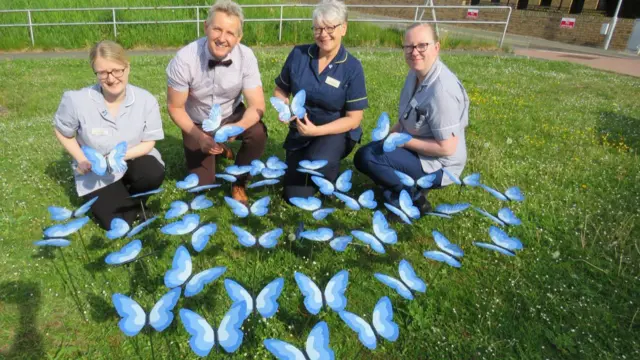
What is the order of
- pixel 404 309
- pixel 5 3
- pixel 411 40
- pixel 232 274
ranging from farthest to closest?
pixel 5 3, pixel 411 40, pixel 232 274, pixel 404 309

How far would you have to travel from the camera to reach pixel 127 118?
2803 mm

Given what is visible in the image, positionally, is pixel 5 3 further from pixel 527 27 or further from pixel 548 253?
pixel 527 27

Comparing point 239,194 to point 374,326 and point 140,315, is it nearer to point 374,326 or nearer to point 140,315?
point 140,315

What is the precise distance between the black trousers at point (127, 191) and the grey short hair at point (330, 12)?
1619mm

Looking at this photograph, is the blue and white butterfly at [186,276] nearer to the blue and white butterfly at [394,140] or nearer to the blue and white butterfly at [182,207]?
the blue and white butterfly at [182,207]

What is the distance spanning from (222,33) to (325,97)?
883 millimetres

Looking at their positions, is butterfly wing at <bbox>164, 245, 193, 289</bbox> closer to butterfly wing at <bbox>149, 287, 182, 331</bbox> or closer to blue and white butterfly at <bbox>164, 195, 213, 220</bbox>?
butterfly wing at <bbox>149, 287, 182, 331</bbox>

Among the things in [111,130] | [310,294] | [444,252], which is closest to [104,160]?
[111,130]

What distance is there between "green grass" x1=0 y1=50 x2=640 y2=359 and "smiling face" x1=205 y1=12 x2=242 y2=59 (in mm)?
1217

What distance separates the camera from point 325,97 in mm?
3143

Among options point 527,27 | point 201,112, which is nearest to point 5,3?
point 201,112

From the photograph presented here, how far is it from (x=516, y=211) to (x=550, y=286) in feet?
3.08

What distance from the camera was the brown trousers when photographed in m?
3.40

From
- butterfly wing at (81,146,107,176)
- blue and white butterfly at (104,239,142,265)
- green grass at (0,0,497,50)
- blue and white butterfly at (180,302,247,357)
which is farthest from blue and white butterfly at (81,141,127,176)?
green grass at (0,0,497,50)
